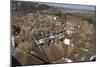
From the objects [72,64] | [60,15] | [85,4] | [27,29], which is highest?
[85,4]

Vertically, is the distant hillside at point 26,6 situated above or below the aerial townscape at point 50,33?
above

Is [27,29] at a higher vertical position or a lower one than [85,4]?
lower

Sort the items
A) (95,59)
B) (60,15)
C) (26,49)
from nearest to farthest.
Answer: (26,49)
(60,15)
(95,59)

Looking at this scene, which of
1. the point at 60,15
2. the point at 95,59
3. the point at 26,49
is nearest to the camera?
the point at 26,49

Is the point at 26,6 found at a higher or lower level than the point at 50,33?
higher

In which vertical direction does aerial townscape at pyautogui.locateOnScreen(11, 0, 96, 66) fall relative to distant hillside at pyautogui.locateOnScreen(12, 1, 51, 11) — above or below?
below

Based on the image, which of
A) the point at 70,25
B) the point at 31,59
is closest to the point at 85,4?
the point at 70,25

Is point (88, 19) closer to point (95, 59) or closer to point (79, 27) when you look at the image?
point (79, 27)

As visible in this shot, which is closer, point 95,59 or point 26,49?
point 26,49
